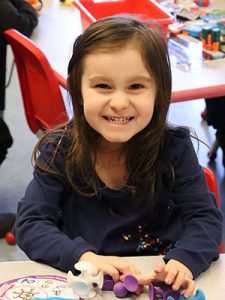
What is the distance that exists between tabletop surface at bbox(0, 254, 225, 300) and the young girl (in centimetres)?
1

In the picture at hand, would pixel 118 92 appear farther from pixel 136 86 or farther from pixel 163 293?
pixel 163 293

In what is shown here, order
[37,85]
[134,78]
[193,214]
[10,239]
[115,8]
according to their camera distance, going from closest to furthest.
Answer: [134,78]
[193,214]
[37,85]
[115,8]
[10,239]

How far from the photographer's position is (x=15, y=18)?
1.94m

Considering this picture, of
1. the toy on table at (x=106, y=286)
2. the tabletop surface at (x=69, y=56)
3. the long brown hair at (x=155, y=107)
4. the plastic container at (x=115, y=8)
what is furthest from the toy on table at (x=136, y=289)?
the plastic container at (x=115, y=8)

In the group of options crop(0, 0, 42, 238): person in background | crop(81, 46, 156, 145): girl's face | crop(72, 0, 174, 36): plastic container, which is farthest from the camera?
crop(0, 0, 42, 238): person in background

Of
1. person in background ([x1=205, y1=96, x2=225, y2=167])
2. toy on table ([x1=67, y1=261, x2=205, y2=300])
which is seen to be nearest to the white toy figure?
toy on table ([x1=67, y1=261, x2=205, y2=300])

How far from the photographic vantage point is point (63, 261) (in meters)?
0.90

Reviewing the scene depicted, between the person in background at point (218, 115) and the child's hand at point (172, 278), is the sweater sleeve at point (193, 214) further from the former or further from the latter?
the person in background at point (218, 115)

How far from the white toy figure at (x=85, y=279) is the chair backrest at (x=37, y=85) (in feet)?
2.71

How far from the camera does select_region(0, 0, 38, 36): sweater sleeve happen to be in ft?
6.38

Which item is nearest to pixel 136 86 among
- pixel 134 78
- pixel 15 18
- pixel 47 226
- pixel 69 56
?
pixel 134 78

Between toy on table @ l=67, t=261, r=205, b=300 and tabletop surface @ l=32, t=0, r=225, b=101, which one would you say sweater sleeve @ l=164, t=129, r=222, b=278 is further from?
tabletop surface @ l=32, t=0, r=225, b=101

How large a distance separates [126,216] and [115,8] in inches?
40.3

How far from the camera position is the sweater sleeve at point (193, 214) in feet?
2.99
